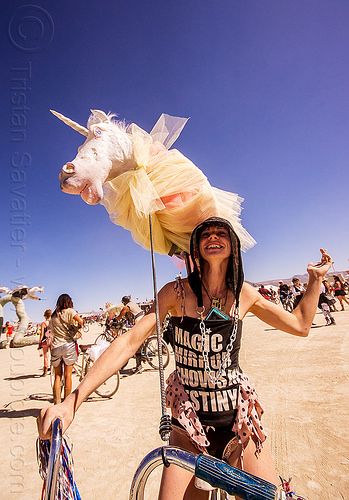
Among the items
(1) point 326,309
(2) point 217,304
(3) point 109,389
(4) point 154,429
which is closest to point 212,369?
(2) point 217,304

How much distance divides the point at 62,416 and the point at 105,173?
1384 millimetres

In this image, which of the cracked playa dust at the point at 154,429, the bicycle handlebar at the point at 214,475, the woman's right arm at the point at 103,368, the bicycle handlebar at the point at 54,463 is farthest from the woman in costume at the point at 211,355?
the cracked playa dust at the point at 154,429

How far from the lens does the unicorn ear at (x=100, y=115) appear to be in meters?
1.96

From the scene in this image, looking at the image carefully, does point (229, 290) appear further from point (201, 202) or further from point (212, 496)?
point (212, 496)

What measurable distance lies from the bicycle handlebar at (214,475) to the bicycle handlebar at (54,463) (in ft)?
0.79

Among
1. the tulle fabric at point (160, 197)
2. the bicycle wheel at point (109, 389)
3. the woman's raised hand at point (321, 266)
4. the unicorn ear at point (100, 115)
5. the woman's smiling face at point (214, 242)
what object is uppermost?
the unicorn ear at point (100, 115)

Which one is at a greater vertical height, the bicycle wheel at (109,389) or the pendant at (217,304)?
the pendant at (217,304)

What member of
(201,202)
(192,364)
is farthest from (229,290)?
(201,202)

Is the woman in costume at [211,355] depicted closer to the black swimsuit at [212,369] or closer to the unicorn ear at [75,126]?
the black swimsuit at [212,369]

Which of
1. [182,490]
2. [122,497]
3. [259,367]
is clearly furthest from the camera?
[259,367]

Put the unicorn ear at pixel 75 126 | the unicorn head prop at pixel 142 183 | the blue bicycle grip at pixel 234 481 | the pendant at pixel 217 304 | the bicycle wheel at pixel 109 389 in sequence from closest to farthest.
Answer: the blue bicycle grip at pixel 234 481 → the pendant at pixel 217 304 → the unicorn head prop at pixel 142 183 → the unicorn ear at pixel 75 126 → the bicycle wheel at pixel 109 389

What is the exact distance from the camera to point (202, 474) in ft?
2.22

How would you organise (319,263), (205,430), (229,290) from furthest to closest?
1. (319,263)
2. (229,290)
3. (205,430)

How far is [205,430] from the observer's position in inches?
51.9
